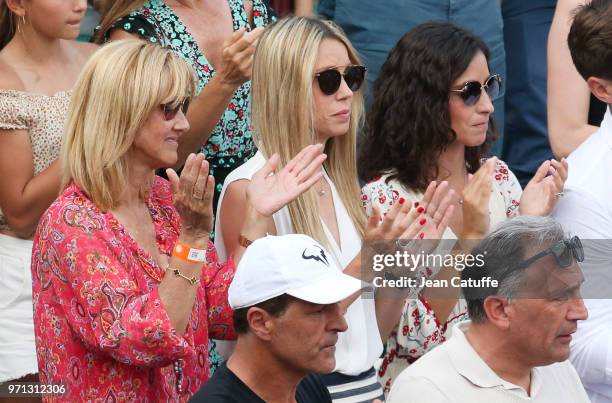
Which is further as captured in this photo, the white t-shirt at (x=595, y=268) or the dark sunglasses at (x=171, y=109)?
the white t-shirt at (x=595, y=268)

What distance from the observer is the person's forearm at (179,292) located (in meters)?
3.62

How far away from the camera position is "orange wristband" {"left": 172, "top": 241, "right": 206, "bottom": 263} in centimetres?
370

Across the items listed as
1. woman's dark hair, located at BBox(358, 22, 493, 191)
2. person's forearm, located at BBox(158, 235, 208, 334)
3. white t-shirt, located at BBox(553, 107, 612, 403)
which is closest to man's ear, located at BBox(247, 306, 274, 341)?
person's forearm, located at BBox(158, 235, 208, 334)

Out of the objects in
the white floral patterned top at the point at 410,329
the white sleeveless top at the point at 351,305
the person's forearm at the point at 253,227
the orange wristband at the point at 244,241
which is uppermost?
the person's forearm at the point at 253,227

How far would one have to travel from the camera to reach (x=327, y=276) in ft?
11.3

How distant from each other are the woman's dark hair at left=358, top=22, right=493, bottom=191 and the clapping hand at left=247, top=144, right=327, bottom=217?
84 cm

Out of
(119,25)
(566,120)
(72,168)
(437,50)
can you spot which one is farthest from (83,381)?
(566,120)

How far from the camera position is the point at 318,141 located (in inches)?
180

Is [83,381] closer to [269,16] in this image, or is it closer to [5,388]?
[5,388]

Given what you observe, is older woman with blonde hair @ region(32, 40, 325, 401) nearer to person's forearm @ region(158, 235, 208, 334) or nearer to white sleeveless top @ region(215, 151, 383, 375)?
person's forearm @ region(158, 235, 208, 334)

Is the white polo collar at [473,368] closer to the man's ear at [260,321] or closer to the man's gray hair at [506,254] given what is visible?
the man's gray hair at [506,254]

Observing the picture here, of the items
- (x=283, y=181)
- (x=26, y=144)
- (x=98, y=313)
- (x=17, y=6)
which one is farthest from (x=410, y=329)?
(x=17, y=6)

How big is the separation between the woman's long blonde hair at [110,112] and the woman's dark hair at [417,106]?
1.21 m

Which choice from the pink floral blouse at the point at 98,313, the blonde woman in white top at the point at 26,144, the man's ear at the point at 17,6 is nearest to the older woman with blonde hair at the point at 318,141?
the pink floral blouse at the point at 98,313
